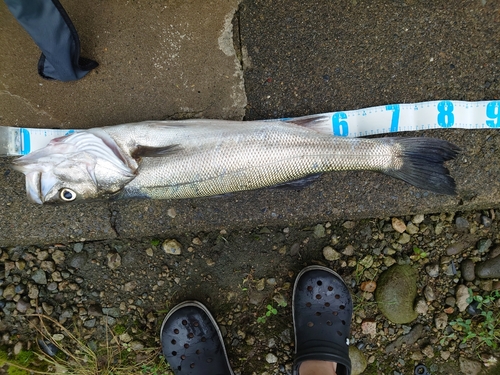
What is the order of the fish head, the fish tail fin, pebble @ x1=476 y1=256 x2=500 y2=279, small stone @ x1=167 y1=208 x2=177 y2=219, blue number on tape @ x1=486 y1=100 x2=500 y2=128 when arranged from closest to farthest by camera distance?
the fish head, the fish tail fin, blue number on tape @ x1=486 y1=100 x2=500 y2=128, small stone @ x1=167 y1=208 x2=177 y2=219, pebble @ x1=476 y1=256 x2=500 y2=279

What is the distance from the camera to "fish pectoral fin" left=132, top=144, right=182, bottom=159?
2551 millimetres

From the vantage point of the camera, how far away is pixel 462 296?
3.41 m

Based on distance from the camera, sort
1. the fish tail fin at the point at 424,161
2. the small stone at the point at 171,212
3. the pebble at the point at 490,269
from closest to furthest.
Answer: the fish tail fin at the point at 424,161 < the small stone at the point at 171,212 < the pebble at the point at 490,269

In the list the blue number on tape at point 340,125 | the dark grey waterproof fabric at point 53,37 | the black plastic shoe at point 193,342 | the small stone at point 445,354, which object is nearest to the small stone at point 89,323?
the black plastic shoe at point 193,342

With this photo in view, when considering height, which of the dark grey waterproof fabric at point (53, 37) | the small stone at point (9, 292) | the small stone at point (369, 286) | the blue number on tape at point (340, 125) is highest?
the dark grey waterproof fabric at point (53, 37)

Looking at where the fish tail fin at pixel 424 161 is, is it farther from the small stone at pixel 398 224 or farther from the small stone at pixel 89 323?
the small stone at pixel 89 323

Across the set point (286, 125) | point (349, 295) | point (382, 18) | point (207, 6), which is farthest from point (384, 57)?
point (349, 295)

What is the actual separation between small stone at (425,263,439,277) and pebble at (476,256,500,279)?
386 mm

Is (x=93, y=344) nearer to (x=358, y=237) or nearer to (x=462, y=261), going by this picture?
(x=358, y=237)

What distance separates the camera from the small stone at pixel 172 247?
3350 mm

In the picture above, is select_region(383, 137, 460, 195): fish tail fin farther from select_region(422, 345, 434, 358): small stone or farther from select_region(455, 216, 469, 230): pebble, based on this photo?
select_region(422, 345, 434, 358): small stone

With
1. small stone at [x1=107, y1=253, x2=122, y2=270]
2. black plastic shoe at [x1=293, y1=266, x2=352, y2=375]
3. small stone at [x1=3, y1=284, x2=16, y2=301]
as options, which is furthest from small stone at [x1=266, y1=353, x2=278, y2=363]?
small stone at [x1=3, y1=284, x2=16, y2=301]

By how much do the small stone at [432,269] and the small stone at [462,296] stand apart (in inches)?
9.7

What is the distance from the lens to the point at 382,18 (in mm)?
3055
